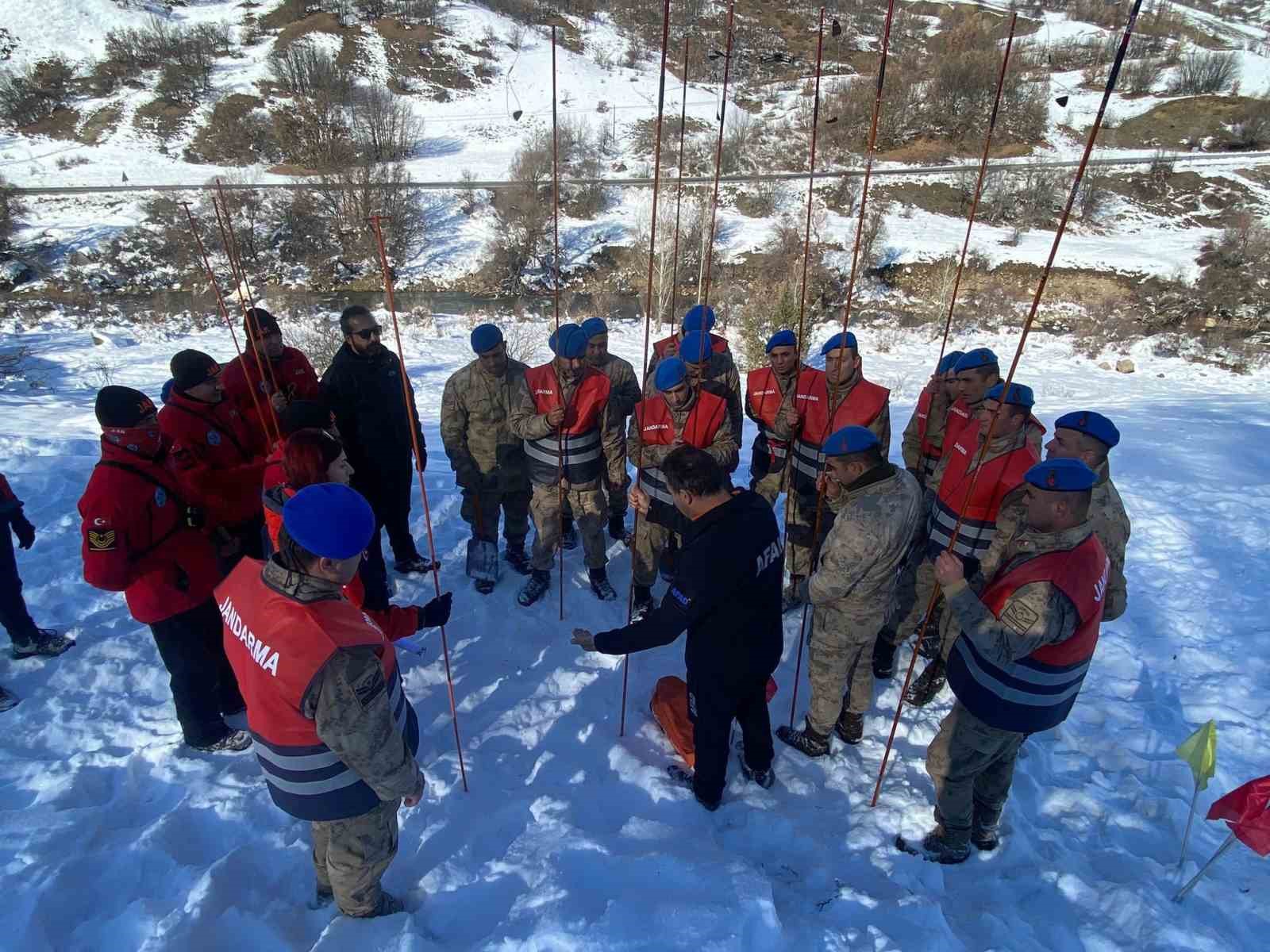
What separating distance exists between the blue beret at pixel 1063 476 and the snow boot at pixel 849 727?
1.73 m

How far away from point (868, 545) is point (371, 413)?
10.6 feet

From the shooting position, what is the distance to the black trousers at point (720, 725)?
9.45ft

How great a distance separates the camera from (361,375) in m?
4.22

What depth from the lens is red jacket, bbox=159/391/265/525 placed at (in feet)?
Answer: 11.0

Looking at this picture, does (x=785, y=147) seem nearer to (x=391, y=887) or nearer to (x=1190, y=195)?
(x=1190, y=195)

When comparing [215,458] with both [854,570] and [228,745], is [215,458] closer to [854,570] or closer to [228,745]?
[228,745]

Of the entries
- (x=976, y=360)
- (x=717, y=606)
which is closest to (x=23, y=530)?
(x=717, y=606)

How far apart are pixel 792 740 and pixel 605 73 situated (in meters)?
39.7

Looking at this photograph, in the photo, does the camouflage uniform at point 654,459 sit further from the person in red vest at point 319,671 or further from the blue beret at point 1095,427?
the person in red vest at point 319,671

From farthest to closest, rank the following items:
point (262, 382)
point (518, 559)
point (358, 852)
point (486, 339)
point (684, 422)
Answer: point (518, 559), point (486, 339), point (684, 422), point (262, 382), point (358, 852)

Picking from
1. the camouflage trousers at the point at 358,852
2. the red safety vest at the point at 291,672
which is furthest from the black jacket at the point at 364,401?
the camouflage trousers at the point at 358,852

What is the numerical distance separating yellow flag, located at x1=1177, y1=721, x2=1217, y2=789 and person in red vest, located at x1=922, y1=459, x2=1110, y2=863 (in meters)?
0.67

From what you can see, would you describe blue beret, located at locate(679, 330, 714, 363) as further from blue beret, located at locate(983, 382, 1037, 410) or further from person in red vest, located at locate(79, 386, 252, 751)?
person in red vest, located at locate(79, 386, 252, 751)

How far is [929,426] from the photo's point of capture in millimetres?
4539
